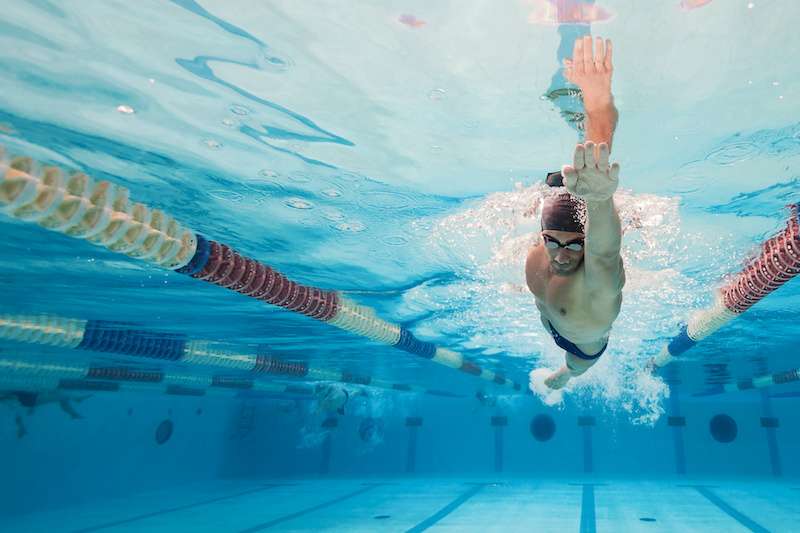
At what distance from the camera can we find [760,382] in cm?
1938

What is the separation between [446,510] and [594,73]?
12193 millimetres

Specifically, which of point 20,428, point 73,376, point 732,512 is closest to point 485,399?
point 732,512

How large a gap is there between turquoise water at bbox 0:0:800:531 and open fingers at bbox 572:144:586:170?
5.78 ft

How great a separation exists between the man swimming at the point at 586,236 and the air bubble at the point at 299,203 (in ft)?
10.3

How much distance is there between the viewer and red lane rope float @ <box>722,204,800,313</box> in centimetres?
490

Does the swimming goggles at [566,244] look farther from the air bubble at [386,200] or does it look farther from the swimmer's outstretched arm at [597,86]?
the air bubble at [386,200]

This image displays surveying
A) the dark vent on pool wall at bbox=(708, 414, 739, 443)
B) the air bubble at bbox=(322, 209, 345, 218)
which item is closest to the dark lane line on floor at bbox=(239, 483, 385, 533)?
the air bubble at bbox=(322, 209, 345, 218)

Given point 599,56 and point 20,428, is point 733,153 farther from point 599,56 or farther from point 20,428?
point 20,428

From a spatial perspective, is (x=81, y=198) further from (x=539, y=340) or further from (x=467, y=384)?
(x=467, y=384)

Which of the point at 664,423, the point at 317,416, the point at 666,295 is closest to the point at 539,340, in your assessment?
the point at 666,295

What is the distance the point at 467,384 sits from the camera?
23.6m

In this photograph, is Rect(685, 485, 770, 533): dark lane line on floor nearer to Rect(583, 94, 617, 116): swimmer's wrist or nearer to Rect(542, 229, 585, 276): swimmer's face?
Rect(542, 229, 585, 276): swimmer's face

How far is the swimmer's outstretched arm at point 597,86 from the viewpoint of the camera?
2.96 metres

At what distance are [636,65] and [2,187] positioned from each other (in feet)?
15.7
